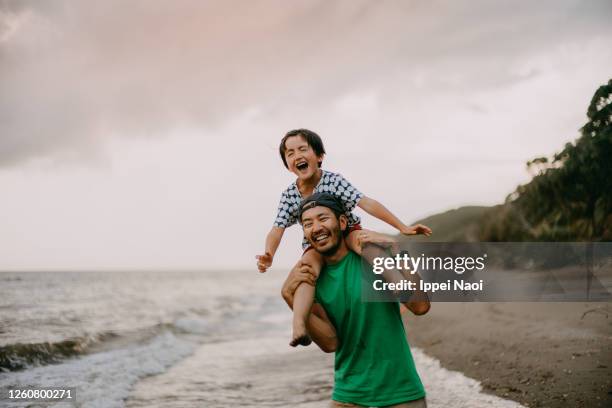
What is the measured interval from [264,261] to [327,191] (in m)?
0.74

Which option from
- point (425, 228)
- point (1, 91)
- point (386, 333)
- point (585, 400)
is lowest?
point (585, 400)

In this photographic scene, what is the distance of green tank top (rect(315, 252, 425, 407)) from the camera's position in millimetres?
2855

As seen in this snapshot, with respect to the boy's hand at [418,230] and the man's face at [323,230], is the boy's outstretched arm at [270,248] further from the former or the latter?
the boy's hand at [418,230]

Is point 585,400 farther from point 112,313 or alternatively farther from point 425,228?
point 112,313

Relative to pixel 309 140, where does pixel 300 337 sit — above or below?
below

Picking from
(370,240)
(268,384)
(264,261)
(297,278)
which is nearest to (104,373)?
(268,384)

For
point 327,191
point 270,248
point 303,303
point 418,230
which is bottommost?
point 303,303

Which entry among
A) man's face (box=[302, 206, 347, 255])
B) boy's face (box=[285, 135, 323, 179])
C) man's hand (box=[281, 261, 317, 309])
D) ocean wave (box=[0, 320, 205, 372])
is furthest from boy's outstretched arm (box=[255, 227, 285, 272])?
ocean wave (box=[0, 320, 205, 372])

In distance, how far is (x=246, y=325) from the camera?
891 inches

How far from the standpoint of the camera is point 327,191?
13.3 feet

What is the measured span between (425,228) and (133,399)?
7395 mm

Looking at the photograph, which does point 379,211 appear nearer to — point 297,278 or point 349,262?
point 349,262

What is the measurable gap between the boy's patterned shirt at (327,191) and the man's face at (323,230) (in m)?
0.95

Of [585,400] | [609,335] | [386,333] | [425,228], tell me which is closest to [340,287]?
[386,333]
